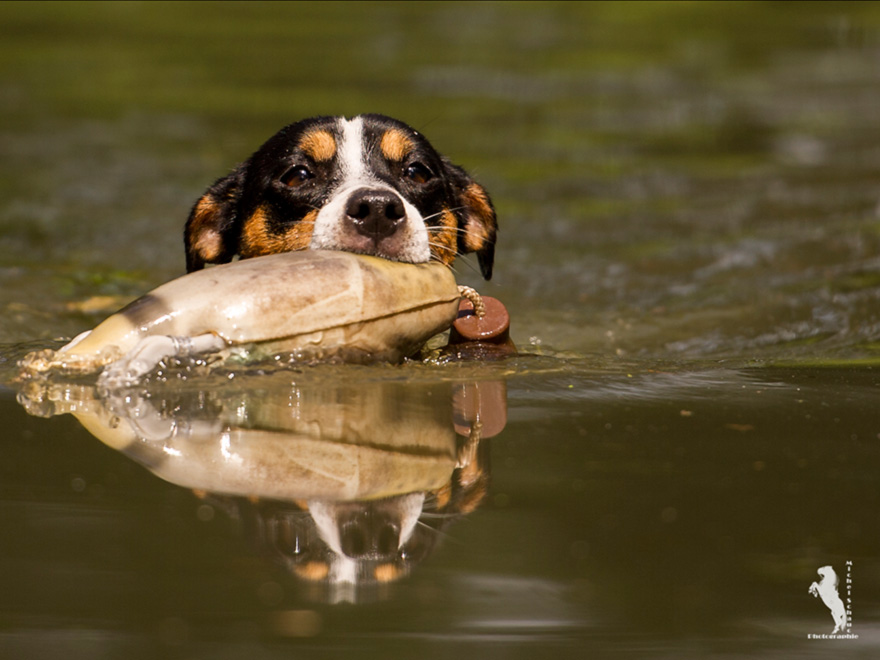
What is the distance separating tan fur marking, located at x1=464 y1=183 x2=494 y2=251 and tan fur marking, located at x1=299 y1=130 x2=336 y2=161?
93 cm

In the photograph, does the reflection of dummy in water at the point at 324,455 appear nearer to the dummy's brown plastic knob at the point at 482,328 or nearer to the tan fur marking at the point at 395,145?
the dummy's brown plastic knob at the point at 482,328

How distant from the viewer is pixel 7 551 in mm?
2139

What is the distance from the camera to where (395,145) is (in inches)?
190

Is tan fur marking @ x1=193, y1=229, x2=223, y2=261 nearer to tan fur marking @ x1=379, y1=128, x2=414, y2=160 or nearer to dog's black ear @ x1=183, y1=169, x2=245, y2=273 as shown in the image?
dog's black ear @ x1=183, y1=169, x2=245, y2=273

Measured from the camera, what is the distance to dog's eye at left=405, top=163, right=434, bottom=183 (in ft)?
15.9

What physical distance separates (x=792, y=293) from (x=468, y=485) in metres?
4.99

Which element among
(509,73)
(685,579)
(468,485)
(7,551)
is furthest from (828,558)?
(509,73)

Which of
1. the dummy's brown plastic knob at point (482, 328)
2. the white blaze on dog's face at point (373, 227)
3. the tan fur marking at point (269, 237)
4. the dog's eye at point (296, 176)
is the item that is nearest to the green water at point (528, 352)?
the dummy's brown plastic knob at point (482, 328)

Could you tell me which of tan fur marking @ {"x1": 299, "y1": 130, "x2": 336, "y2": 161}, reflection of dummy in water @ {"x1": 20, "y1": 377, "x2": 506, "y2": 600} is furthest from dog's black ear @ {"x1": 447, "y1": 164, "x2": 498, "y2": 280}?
reflection of dummy in water @ {"x1": 20, "y1": 377, "x2": 506, "y2": 600}

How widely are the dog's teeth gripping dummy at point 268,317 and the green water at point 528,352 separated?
0.10m

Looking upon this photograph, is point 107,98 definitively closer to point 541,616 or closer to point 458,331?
point 458,331

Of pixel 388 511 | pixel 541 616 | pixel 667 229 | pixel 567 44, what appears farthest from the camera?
pixel 567 44

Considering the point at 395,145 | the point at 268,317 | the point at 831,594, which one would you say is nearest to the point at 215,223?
the point at 395,145

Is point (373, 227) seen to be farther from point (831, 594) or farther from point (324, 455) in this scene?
point (831, 594)
